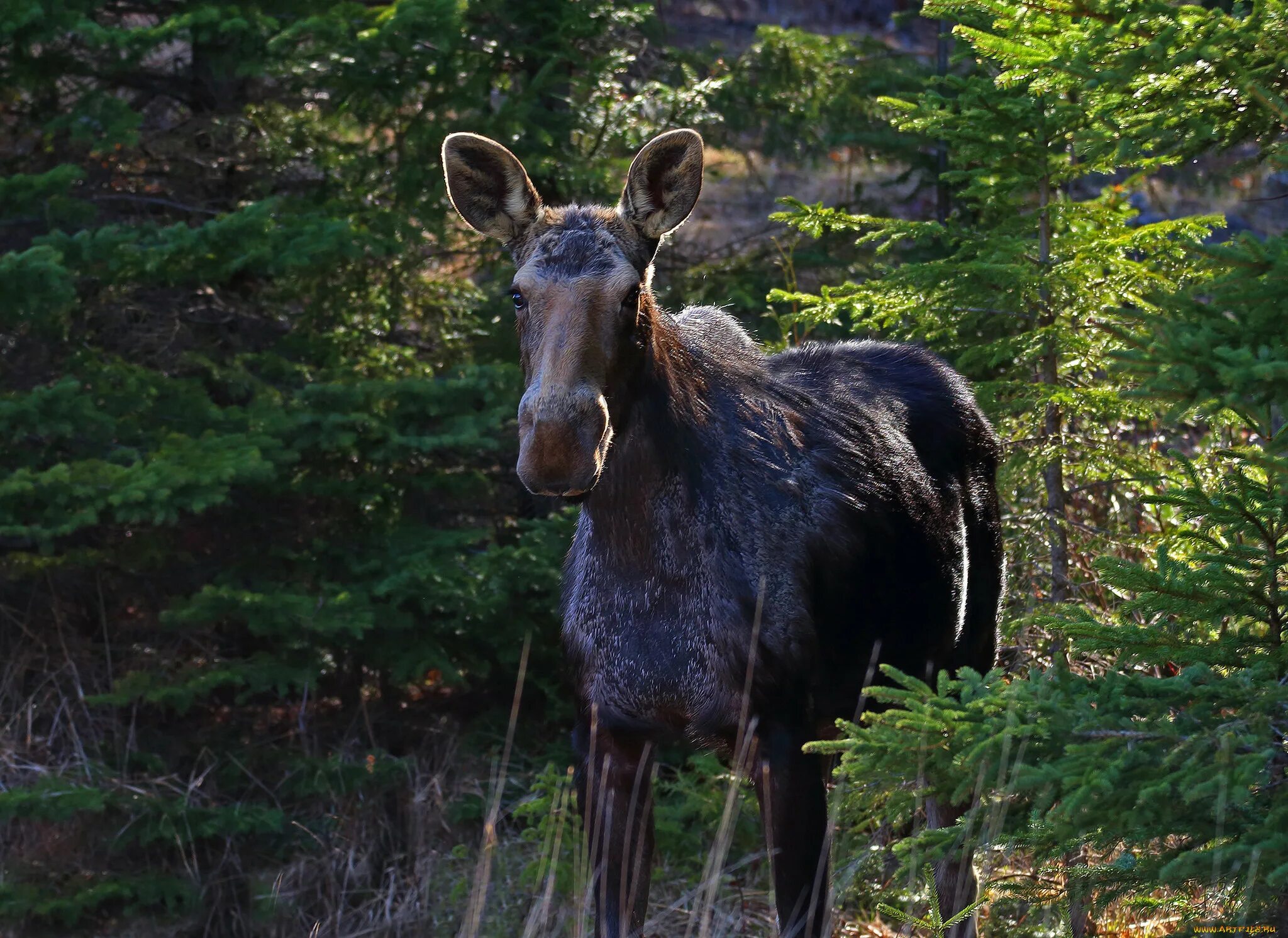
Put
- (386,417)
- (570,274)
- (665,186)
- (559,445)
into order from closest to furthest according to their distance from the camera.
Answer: (559,445), (570,274), (665,186), (386,417)

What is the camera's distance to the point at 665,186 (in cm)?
489

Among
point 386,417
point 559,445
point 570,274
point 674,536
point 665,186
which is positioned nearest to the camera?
point 559,445

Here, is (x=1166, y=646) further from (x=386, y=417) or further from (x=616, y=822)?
(x=386, y=417)

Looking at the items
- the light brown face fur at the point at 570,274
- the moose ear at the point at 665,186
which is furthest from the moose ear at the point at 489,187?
the moose ear at the point at 665,186

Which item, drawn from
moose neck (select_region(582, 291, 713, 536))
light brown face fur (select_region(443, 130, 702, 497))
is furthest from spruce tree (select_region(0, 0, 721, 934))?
moose neck (select_region(582, 291, 713, 536))

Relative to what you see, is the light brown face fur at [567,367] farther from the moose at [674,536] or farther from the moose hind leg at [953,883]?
the moose hind leg at [953,883]

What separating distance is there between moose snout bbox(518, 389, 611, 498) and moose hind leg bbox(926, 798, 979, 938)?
2.25 m

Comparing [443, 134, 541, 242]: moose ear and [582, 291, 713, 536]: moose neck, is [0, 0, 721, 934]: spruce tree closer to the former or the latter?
[443, 134, 541, 242]: moose ear

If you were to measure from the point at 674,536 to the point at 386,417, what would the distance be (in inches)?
177

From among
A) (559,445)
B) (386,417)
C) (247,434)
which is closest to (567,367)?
(559,445)

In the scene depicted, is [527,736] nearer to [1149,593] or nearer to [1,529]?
[1,529]

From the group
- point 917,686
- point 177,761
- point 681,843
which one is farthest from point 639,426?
point 177,761

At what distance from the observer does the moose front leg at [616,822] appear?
15.3 ft

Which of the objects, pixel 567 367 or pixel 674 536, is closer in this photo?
pixel 567 367
